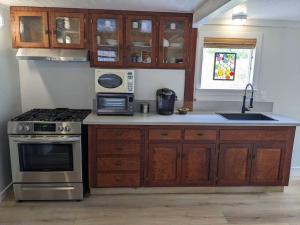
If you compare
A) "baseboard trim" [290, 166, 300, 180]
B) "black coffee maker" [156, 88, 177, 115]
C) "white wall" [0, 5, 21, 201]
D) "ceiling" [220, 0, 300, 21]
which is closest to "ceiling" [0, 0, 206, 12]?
"white wall" [0, 5, 21, 201]

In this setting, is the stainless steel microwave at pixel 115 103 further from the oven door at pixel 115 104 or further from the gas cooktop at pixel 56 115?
the gas cooktop at pixel 56 115

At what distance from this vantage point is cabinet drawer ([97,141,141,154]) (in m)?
2.78

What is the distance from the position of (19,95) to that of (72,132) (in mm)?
1103

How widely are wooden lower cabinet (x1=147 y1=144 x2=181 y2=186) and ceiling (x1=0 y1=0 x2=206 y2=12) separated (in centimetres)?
152

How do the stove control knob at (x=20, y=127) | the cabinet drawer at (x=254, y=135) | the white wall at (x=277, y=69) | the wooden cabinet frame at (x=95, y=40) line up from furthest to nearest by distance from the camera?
the white wall at (x=277, y=69)
the wooden cabinet frame at (x=95, y=40)
the cabinet drawer at (x=254, y=135)
the stove control knob at (x=20, y=127)

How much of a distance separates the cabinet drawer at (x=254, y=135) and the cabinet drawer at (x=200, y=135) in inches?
4.0

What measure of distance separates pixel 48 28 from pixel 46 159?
1.50 metres

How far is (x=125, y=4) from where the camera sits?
272cm

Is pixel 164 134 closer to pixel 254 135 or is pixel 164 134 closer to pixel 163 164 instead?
pixel 163 164

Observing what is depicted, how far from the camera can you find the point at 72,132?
262cm

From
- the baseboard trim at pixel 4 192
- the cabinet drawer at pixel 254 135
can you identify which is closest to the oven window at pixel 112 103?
the cabinet drawer at pixel 254 135

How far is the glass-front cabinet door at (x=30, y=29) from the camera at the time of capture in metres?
2.89

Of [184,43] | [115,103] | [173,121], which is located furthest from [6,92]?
[184,43]

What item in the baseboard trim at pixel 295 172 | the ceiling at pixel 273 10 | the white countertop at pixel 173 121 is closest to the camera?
the ceiling at pixel 273 10
